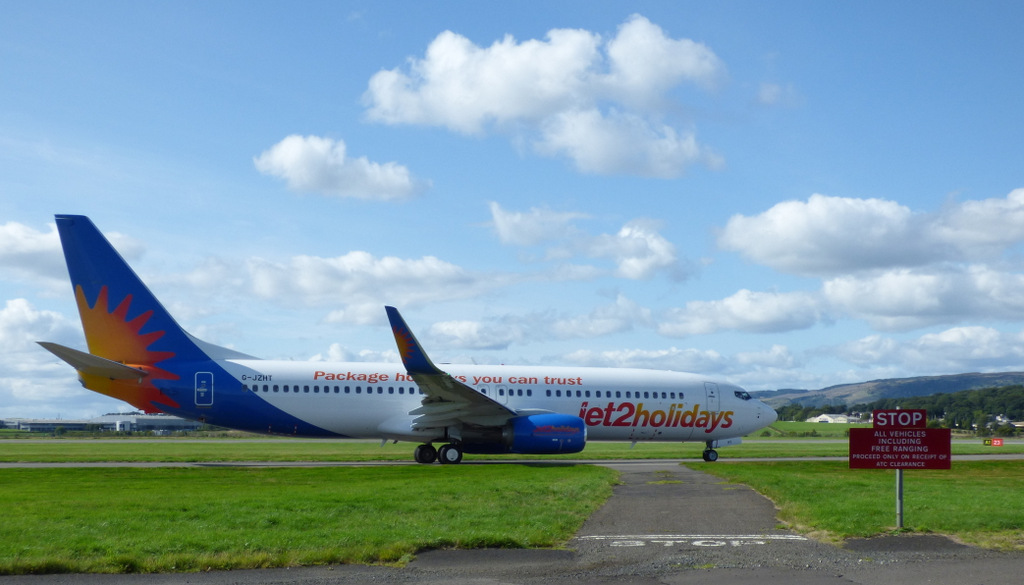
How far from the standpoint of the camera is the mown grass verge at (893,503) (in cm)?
1164

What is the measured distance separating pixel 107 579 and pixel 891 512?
417 inches

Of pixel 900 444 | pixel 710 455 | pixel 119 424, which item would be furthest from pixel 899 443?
pixel 119 424

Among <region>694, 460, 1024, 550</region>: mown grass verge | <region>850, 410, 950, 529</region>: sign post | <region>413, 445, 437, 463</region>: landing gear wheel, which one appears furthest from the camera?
<region>413, 445, 437, 463</region>: landing gear wheel

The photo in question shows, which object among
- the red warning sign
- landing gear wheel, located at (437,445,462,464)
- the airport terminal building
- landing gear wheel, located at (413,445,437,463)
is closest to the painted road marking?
the red warning sign

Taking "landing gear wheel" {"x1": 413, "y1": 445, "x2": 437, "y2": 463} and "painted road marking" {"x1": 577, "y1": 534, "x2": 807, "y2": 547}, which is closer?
"painted road marking" {"x1": 577, "y1": 534, "x2": 807, "y2": 547}

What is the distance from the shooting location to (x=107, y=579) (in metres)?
8.57

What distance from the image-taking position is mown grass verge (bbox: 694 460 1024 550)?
1164 cm

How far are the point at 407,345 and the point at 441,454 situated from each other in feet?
15.8

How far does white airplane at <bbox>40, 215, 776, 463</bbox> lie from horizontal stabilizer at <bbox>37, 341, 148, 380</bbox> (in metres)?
0.03

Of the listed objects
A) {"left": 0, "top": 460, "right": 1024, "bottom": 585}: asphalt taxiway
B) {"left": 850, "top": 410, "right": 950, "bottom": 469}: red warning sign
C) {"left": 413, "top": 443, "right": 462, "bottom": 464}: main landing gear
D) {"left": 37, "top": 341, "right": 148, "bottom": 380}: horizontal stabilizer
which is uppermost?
{"left": 37, "top": 341, "right": 148, "bottom": 380}: horizontal stabilizer

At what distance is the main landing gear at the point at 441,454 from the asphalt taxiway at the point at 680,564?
16003 mm

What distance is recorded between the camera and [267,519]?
11969 mm

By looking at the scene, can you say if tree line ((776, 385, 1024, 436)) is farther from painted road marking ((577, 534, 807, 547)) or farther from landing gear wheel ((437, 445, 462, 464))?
painted road marking ((577, 534, 807, 547))

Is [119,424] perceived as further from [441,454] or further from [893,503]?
[893,503]
